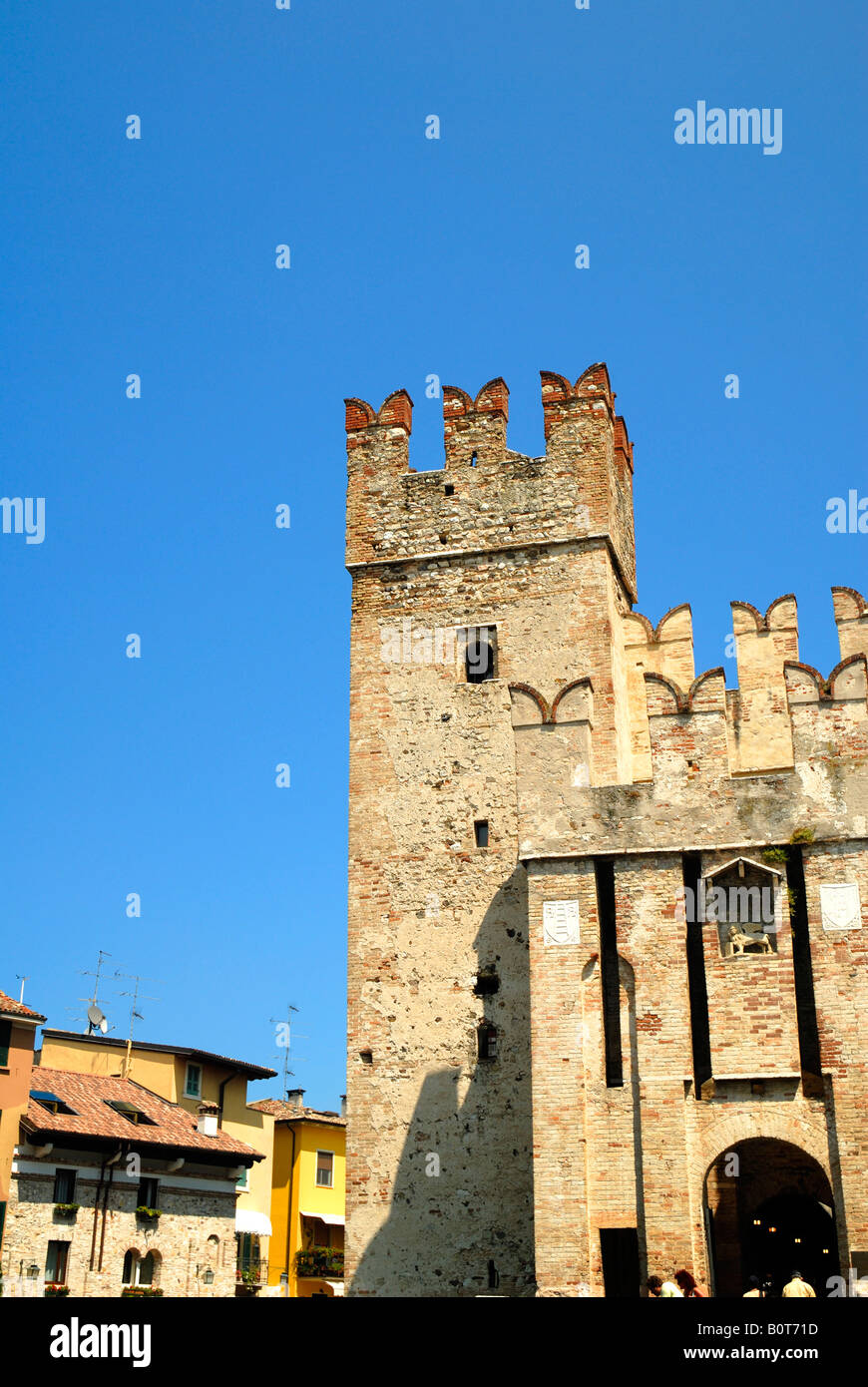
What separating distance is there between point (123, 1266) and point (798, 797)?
2087 cm

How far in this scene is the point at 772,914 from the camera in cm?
1917

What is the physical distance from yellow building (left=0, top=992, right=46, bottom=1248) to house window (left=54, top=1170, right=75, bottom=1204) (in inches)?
53.8

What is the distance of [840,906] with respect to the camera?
18.9 meters

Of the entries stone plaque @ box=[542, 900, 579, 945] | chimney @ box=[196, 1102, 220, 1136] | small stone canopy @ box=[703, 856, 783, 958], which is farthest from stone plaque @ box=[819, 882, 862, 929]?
chimney @ box=[196, 1102, 220, 1136]

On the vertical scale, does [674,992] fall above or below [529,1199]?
above

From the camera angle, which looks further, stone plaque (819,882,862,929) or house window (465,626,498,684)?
house window (465,626,498,684)

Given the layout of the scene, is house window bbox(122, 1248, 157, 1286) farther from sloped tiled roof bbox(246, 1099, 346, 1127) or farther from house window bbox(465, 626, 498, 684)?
house window bbox(465, 626, 498, 684)

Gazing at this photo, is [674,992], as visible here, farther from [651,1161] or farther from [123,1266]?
[123,1266]

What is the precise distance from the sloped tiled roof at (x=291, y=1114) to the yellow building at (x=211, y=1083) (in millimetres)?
1225

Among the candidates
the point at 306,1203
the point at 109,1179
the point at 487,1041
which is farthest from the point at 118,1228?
the point at 487,1041

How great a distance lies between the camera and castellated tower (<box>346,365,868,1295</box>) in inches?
734
